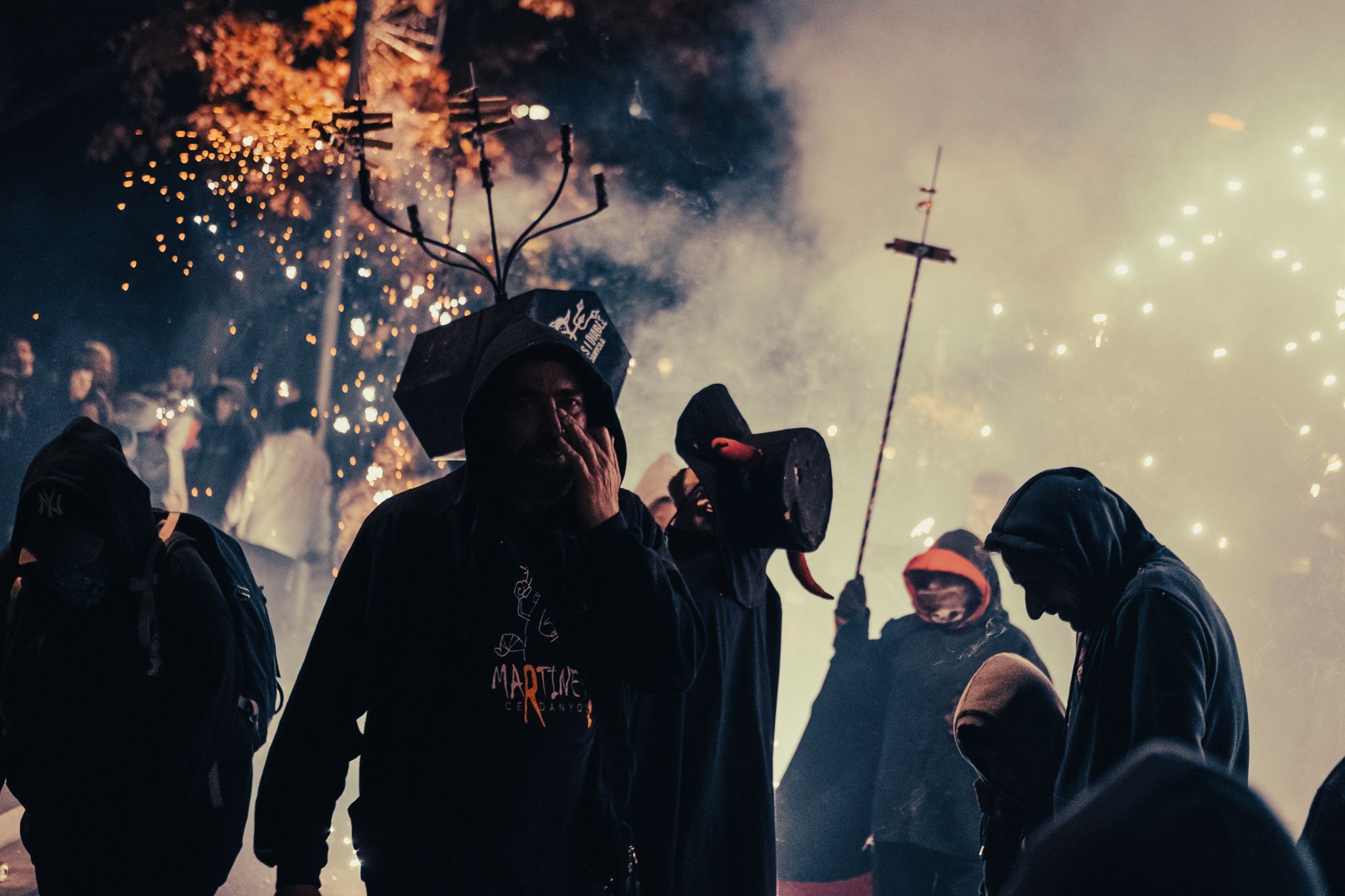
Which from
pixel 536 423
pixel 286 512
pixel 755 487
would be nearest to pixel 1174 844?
pixel 536 423

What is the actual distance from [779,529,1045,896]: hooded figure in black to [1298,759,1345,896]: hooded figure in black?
3.41m

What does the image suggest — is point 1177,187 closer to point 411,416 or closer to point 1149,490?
point 1149,490

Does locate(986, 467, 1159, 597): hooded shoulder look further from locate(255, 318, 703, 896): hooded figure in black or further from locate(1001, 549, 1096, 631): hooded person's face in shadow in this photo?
locate(255, 318, 703, 896): hooded figure in black

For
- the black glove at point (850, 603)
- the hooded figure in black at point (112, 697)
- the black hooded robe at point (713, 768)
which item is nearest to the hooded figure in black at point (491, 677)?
the black hooded robe at point (713, 768)

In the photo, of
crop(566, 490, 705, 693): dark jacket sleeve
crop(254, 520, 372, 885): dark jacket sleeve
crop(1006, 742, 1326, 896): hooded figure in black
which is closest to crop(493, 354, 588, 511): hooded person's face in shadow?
crop(566, 490, 705, 693): dark jacket sleeve

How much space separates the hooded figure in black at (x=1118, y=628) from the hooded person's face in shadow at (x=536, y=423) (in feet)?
4.94

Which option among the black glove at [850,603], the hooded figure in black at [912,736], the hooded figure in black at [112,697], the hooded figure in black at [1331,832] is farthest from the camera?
the black glove at [850,603]

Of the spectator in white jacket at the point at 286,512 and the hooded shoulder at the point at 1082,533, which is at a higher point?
the spectator in white jacket at the point at 286,512

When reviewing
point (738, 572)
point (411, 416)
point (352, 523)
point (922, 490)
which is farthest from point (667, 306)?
point (738, 572)

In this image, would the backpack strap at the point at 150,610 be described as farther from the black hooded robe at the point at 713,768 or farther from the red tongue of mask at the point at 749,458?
the red tongue of mask at the point at 749,458

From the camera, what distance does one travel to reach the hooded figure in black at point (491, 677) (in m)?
1.82

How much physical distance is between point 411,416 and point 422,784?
265cm

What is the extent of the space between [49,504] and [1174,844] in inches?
119

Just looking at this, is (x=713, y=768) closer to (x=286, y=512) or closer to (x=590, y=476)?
(x=590, y=476)
